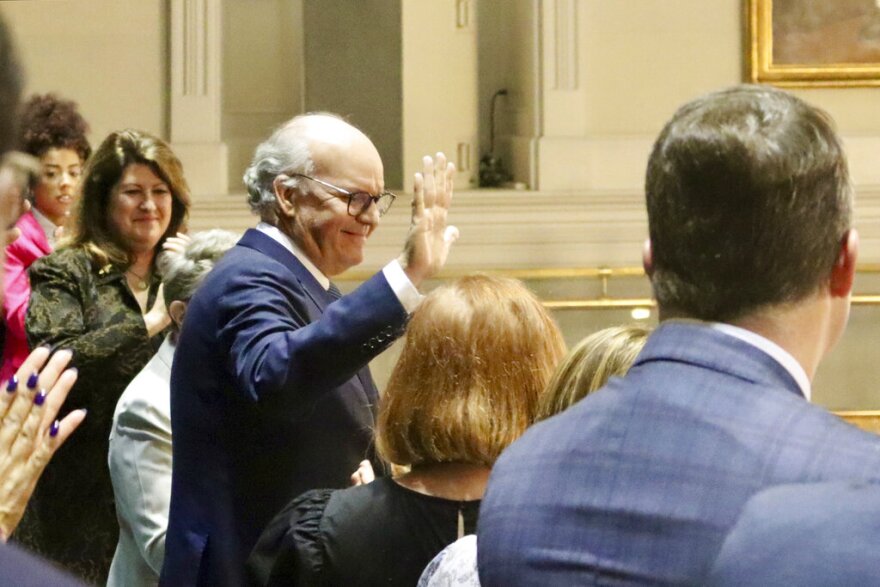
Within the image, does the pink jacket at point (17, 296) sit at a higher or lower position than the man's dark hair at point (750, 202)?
Answer: lower

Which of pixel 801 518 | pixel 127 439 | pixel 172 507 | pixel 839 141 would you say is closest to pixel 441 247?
pixel 172 507

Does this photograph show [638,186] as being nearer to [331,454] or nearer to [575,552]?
[331,454]

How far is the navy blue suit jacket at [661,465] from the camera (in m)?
1.24

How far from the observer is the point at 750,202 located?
133 cm

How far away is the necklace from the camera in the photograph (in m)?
4.23

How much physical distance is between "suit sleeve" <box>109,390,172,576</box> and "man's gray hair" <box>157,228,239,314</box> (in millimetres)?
331

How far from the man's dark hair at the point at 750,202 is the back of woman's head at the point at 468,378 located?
817 millimetres

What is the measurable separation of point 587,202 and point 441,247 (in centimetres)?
485

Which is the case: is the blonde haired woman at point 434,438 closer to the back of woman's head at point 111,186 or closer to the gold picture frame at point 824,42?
the back of woman's head at point 111,186

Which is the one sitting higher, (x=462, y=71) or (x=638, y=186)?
(x=462, y=71)

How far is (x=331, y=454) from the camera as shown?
275 centimetres

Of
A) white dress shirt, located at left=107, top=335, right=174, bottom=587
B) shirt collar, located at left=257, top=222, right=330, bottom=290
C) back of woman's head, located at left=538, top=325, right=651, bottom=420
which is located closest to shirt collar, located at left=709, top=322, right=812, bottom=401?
back of woman's head, located at left=538, top=325, right=651, bottom=420

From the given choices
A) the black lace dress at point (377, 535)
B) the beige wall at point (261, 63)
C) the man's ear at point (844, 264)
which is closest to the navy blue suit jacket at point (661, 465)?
the man's ear at point (844, 264)

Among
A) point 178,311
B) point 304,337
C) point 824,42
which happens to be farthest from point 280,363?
point 824,42
